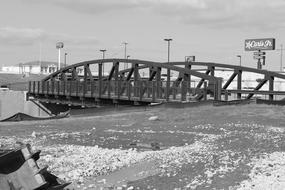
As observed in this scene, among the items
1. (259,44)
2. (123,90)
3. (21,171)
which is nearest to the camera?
(21,171)

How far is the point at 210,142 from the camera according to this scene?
16.3 metres

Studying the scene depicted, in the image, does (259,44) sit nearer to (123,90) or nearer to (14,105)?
(14,105)

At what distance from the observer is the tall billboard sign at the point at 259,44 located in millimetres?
98494

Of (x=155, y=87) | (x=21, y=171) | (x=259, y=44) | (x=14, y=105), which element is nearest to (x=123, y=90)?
(x=155, y=87)

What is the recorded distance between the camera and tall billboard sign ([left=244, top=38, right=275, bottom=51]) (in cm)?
9849

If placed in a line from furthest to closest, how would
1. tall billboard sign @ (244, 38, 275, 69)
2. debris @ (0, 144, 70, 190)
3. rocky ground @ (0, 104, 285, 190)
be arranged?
tall billboard sign @ (244, 38, 275, 69), rocky ground @ (0, 104, 285, 190), debris @ (0, 144, 70, 190)

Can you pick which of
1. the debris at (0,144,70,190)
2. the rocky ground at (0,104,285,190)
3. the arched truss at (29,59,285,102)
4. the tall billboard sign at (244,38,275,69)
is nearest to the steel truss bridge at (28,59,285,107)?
the arched truss at (29,59,285,102)

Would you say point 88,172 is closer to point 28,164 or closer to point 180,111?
point 28,164

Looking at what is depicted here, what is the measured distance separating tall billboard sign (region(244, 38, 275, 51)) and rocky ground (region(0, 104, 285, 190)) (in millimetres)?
77554

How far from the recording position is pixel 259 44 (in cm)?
10062

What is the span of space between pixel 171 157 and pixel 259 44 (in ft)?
298

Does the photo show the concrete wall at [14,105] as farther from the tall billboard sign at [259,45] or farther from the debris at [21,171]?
the debris at [21,171]

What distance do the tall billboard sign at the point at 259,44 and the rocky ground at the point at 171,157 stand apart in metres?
77.6

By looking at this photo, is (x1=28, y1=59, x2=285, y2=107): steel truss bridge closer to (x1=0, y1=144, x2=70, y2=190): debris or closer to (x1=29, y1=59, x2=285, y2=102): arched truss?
(x1=29, y1=59, x2=285, y2=102): arched truss
